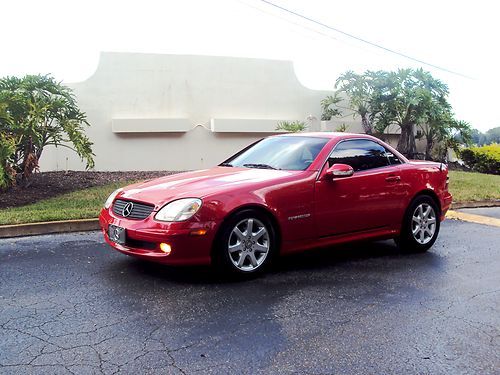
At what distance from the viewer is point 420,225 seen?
21.0 feet

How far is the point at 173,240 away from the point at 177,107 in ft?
29.4

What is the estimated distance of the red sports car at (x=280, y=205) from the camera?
15.6ft

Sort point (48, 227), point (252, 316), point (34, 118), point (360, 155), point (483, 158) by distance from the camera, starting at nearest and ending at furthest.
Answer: point (252, 316), point (360, 155), point (48, 227), point (34, 118), point (483, 158)

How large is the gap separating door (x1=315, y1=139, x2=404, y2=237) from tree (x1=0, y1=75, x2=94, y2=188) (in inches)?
232

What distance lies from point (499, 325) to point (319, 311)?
140 cm

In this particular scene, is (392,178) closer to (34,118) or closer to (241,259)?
(241,259)

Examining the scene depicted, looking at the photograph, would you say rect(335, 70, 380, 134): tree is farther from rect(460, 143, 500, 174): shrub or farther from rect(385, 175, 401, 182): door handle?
rect(385, 175, 401, 182): door handle

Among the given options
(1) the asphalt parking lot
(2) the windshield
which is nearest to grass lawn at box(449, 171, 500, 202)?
(1) the asphalt parking lot

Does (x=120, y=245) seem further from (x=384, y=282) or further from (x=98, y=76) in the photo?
(x=98, y=76)

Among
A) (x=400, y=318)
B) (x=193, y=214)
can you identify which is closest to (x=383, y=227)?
(x=400, y=318)

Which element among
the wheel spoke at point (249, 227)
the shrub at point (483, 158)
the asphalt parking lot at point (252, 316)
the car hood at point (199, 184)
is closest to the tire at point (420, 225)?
the asphalt parking lot at point (252, 316)

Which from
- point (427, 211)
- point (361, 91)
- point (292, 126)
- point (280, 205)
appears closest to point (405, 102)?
point (361, 91)

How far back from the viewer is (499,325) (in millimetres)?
4023

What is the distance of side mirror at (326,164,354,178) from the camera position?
545cm
